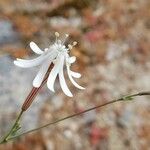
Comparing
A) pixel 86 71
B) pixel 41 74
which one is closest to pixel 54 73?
pixel 41 74

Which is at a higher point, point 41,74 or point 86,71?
point 86,71

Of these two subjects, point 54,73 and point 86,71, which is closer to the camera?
point 54,73

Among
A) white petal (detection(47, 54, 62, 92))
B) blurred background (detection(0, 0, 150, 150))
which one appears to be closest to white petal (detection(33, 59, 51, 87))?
white petal (detection(47, 54, 62, 92))

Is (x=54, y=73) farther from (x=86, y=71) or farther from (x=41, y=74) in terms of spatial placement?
(x=86, y=71)

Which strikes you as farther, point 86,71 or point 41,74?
point 86,71

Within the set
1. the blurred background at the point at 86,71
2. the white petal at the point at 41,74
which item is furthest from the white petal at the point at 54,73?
the blurred background at the point at 86,71
